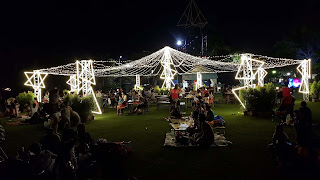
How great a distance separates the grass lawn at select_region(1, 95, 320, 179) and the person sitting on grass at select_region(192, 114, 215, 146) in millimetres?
215

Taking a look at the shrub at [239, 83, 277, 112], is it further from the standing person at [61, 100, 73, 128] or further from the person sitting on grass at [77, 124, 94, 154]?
the person sitting on grass at [77, 124, 94, 154]

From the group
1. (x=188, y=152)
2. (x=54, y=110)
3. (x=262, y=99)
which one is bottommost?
(x=188, y=152)

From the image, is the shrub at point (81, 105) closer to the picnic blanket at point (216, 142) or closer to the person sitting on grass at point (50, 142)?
the picnic blanket at point (216, 142)

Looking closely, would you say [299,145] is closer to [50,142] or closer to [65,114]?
[50,142]

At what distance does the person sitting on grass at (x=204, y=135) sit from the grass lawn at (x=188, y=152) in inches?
8.5

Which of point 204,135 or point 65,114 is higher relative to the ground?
point 65,114

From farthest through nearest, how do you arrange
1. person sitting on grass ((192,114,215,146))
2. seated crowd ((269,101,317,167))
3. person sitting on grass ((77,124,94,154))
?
1. person sitting on grass ((192,114,215,146))
2. person sitting on grass ((77,124,94,154))
3. seated crowd ((269,101,317,167))

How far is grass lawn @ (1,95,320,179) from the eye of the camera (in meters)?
5.45

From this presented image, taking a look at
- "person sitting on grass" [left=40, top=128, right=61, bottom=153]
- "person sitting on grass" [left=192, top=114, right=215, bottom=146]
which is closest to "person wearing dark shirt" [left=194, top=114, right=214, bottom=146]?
"person sitting on grass" [left=192, top=114, right=215, bottom=146]

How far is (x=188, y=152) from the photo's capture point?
273 inches

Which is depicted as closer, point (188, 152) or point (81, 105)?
point (188, 152)

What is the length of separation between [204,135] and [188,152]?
0.69 meters

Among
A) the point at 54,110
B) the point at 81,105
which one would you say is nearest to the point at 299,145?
the point at 54,110

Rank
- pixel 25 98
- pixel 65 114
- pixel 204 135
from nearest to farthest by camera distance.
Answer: pixel 204 135 < pixel 65 114 < pixel 25 98
